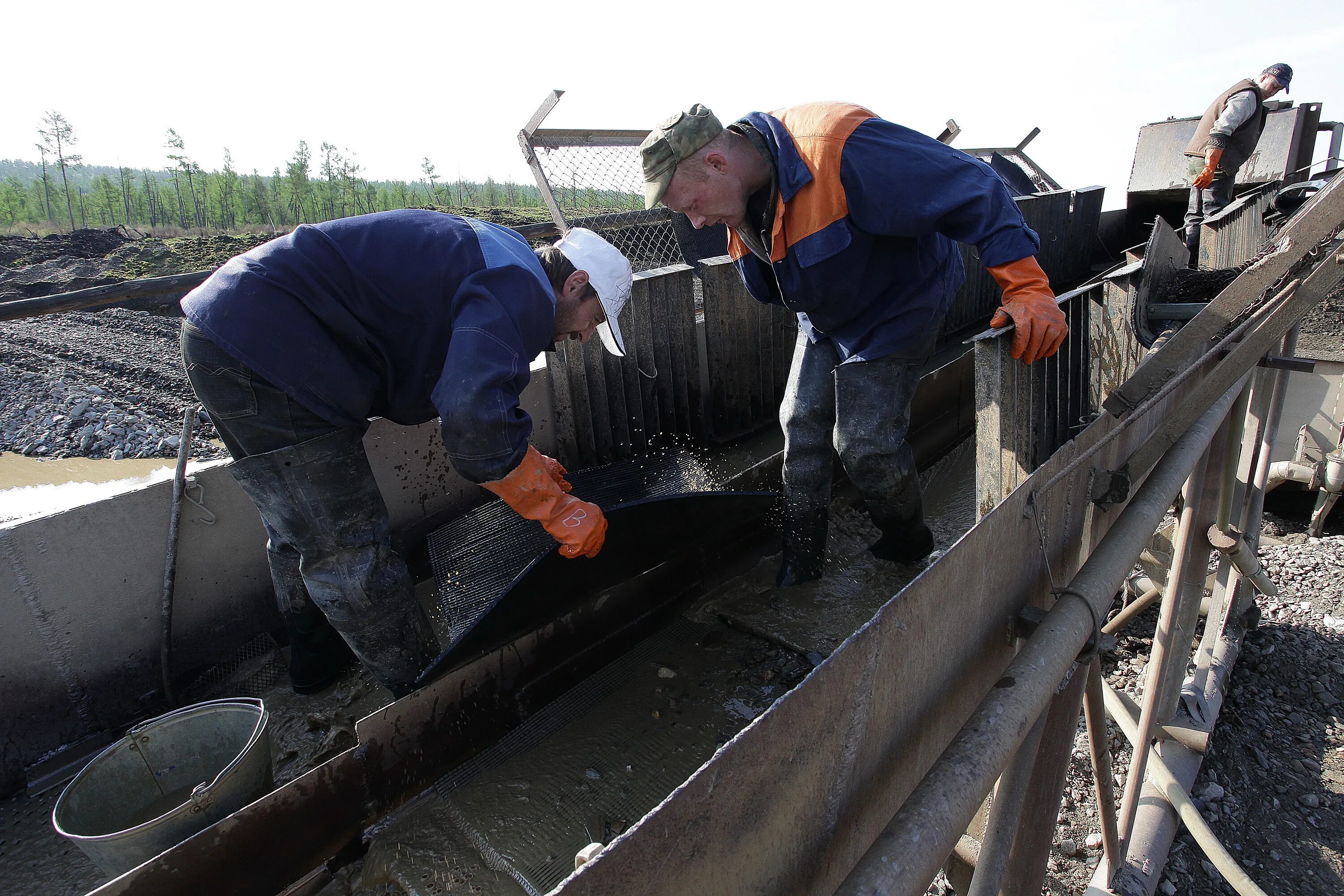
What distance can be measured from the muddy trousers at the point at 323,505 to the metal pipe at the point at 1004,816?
220 centimetres

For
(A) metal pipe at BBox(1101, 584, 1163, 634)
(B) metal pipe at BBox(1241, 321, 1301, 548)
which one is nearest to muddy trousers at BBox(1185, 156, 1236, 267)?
(B) metal pipe at BBox(1241, 321, 1301, 548)

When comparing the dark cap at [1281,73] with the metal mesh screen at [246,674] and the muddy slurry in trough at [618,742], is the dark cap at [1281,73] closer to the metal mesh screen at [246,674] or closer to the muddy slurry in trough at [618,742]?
the muddy slurry in trough at [618,742]

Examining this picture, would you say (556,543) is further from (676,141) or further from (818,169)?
(818,169)

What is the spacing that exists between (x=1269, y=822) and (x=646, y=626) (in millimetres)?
2708

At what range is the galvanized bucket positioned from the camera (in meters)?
2.08

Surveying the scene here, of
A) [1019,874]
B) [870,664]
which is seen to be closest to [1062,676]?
[870,664]

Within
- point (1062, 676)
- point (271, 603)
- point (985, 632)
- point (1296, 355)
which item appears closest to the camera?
point (1062, 676)

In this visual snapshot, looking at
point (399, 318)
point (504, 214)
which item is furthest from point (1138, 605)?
point (504, 214)

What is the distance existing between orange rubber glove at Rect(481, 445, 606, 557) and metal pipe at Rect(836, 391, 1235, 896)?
5.11ft

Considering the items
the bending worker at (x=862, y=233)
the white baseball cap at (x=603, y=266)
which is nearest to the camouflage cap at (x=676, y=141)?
the bending worker at (x=862, y=233)

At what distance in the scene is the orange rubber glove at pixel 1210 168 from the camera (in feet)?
25.6

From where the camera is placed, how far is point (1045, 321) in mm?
2654

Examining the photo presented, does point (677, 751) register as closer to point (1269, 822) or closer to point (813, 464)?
point (813, 464)

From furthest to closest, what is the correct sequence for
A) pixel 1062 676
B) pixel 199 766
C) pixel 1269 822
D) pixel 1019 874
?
1. pixel 1269 822
2. pixel 199 766
3. pixel 1019 874
4. pixel 1062 676
